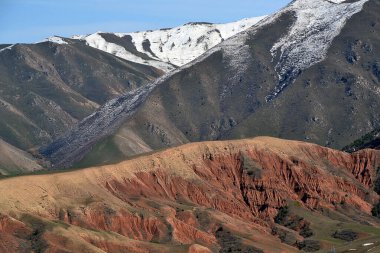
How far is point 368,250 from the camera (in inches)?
7790

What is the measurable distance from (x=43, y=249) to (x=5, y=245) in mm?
6236

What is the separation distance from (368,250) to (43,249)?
53.2 meters

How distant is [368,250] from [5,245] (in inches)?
2336

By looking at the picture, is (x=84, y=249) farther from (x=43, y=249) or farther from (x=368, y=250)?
(x=368, y=250)

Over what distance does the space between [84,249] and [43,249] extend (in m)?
6.76

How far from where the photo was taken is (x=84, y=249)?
199375mm

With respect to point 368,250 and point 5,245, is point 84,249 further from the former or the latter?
point 368,250

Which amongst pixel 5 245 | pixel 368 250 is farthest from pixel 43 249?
pixel 368 250

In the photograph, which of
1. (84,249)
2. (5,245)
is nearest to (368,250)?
(84,249)

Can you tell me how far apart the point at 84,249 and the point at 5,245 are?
1296 cm

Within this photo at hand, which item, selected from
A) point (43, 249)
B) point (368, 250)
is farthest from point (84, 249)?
point (368, 250)

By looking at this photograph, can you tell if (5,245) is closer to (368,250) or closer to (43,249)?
(43,249)
